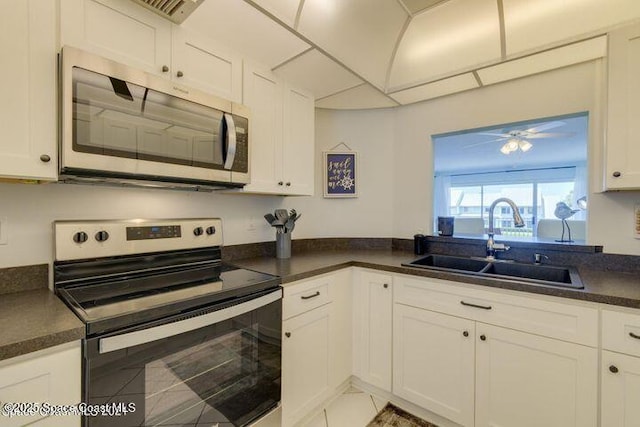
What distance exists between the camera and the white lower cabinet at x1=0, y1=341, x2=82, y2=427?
2.35ft

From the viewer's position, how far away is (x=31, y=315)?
0.90 m

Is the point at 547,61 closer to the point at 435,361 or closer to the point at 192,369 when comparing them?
the point at 435,361

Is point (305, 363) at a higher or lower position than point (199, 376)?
lower

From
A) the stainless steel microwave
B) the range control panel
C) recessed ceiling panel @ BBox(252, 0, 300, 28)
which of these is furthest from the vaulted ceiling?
the range control panel

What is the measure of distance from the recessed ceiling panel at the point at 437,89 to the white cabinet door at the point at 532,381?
1597 millimetres

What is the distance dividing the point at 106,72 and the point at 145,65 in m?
0.20

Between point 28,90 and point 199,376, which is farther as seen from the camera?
point 199,376

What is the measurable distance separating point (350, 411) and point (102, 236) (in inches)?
66.5

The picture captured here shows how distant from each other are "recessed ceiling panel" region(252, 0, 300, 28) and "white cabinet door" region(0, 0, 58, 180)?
815 millimetres

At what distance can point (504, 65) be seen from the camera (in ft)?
5.82

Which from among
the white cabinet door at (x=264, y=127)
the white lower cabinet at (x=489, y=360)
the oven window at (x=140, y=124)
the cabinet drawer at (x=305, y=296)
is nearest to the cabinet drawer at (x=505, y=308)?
the white lower cabinet at (x=489, y=360)

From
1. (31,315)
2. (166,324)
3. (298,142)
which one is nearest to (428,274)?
(298,142)

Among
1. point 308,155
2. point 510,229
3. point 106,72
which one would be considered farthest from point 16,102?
point 510,229

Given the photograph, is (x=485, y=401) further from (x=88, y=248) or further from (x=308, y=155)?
(x=88, y=248)
